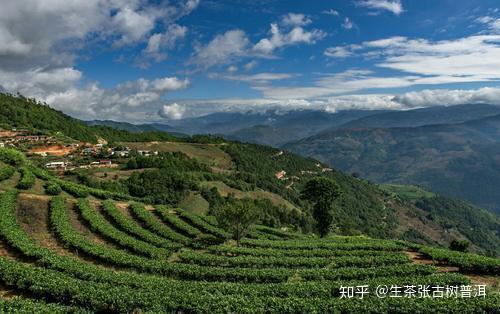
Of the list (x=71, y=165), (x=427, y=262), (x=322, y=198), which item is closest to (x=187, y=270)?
(x=427, y=262)

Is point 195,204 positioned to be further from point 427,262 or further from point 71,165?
point 427,262

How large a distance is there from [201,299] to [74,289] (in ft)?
33.3

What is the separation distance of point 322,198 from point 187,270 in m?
61.2

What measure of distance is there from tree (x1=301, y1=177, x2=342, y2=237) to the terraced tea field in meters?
28.1

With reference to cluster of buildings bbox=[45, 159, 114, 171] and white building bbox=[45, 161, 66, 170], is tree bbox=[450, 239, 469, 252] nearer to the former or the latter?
cluster of buildings bbox=[45, 159, 114, 171]

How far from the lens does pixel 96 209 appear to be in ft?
222

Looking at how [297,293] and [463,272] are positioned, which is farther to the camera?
[463,272]

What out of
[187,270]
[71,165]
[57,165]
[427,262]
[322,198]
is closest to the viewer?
[187,270]

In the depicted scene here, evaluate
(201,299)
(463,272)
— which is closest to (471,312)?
(463,272)

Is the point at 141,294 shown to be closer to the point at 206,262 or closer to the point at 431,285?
the point at 206,262

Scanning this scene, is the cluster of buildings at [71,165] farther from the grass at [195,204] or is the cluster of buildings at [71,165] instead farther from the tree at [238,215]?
the tree at [238,215]

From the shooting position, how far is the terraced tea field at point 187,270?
2827 centimetres

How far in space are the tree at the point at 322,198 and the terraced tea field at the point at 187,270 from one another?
2813cm

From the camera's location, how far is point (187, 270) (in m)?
39.4
